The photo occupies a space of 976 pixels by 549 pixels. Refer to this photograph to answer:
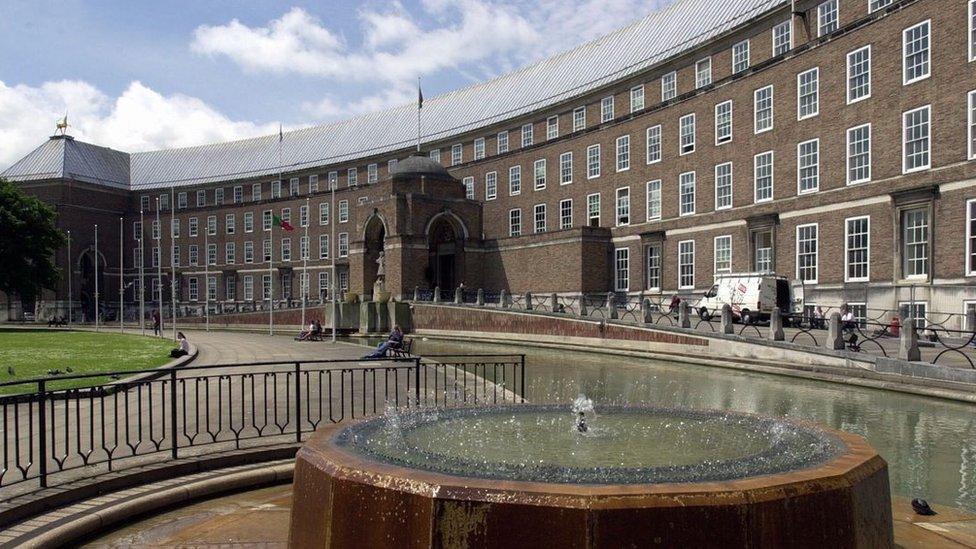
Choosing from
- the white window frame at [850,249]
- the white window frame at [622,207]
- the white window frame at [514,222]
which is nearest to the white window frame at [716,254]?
the white window frame at [850,249]

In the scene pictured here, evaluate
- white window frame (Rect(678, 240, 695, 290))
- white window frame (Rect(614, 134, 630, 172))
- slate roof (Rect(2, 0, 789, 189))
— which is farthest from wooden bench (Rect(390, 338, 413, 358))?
slate roof (Rect(2, 0, 789, 189))

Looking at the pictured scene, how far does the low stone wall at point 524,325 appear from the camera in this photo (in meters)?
32.2

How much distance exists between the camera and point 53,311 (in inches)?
3280

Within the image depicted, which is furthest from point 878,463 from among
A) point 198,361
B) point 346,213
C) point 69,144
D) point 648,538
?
point 69,144

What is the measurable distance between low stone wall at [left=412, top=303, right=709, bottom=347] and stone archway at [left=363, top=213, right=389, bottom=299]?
38.1ft

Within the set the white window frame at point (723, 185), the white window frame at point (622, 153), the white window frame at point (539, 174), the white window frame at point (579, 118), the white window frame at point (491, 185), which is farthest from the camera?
the white window frame at point (491, 185)

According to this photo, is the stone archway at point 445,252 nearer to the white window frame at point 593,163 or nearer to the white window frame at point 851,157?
the white window frame at point 593,163

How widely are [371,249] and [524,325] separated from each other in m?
25.6

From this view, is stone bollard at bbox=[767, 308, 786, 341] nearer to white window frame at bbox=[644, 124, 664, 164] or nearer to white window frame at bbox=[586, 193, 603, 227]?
white window frame at bbox=[644, 124, 664, 164]

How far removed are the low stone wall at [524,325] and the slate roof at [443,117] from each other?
2053 centimetres

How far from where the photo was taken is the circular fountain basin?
429cm

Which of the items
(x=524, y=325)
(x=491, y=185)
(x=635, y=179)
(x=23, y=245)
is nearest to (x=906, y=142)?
(x=635, y=179)

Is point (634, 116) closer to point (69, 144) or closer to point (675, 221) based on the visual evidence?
point (675, 221)

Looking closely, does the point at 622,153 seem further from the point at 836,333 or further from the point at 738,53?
the point at 836,333
